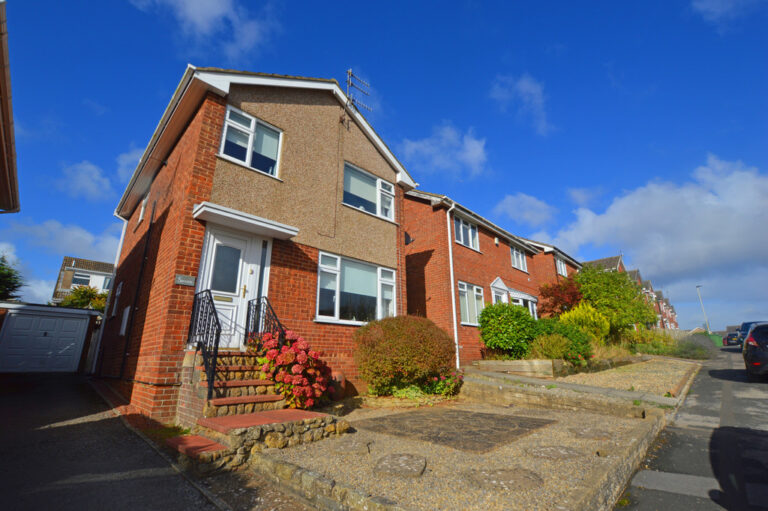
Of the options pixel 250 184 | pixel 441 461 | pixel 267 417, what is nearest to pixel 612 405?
pixel 441 461

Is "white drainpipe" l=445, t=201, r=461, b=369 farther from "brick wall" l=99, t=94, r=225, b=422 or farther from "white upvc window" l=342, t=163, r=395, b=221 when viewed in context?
"brick wall" l=99, t=94, r=225, b=422

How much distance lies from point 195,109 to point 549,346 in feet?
38.7

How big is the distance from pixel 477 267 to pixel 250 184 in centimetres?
1029

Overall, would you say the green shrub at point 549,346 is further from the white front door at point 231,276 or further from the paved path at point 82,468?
the paved path at point 82,468

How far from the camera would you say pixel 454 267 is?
1347cm

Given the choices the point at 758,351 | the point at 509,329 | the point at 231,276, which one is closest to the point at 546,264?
the point at 509,329

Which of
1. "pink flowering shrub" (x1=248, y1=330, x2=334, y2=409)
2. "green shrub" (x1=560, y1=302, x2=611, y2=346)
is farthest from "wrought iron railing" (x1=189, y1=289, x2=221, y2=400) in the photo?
"green shrub" (x1=560, y1=302, x2=611, y2=346)

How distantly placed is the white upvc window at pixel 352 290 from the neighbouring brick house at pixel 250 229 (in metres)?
0.03

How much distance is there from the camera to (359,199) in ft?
34.2

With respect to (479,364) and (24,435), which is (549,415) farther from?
(24,435)

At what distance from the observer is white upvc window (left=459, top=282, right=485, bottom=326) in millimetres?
13516

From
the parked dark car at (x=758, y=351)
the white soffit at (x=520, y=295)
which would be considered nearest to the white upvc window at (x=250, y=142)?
the white soffit at (x=520, y=295)

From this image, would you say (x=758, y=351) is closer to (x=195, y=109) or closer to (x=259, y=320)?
(x=259, y=320)

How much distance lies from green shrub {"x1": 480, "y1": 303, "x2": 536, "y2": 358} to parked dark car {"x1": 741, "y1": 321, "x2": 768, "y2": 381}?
221 inches
